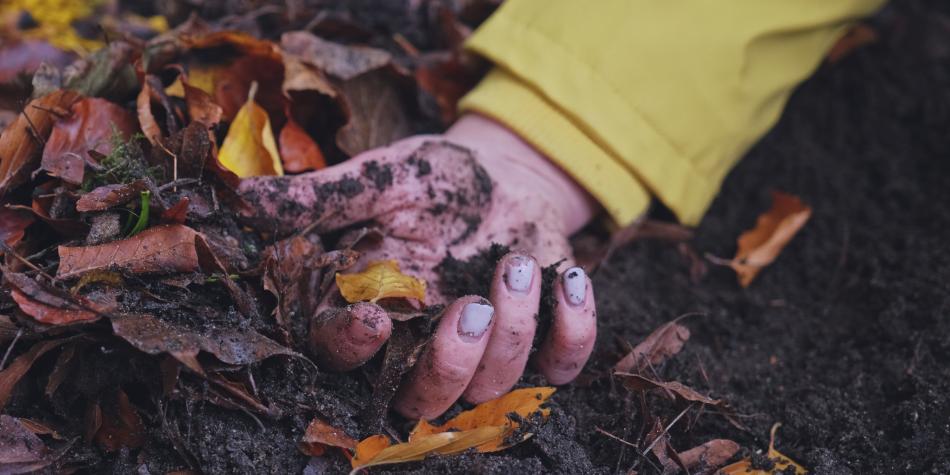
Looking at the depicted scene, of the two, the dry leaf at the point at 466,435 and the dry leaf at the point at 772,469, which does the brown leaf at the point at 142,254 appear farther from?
the dry leaf at the point at 772,469

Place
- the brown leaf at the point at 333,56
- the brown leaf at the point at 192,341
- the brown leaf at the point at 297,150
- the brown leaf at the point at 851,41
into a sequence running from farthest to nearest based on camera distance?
1. the brown leaf at the point at 851,41
2. the brown leaf at the point at 333,56
3. the brown leaf at the point at 297,150
4. the brown leaf at the point at 192,341

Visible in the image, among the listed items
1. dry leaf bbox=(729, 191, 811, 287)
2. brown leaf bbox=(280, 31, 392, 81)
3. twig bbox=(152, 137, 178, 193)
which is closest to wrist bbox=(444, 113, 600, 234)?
brown leaf bbox=(280, 31, 392, 81)

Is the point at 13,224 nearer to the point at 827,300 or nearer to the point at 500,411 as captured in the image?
the point at 500,411

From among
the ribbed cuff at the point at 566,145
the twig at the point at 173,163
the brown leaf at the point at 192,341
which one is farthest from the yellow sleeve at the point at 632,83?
the brown leaf at the point at 192,341

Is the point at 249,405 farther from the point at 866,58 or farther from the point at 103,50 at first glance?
the point at 866,58

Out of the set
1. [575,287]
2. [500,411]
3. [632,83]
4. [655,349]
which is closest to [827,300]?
[655,349]

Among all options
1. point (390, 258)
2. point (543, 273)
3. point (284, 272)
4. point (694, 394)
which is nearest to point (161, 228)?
point (284, 272)
